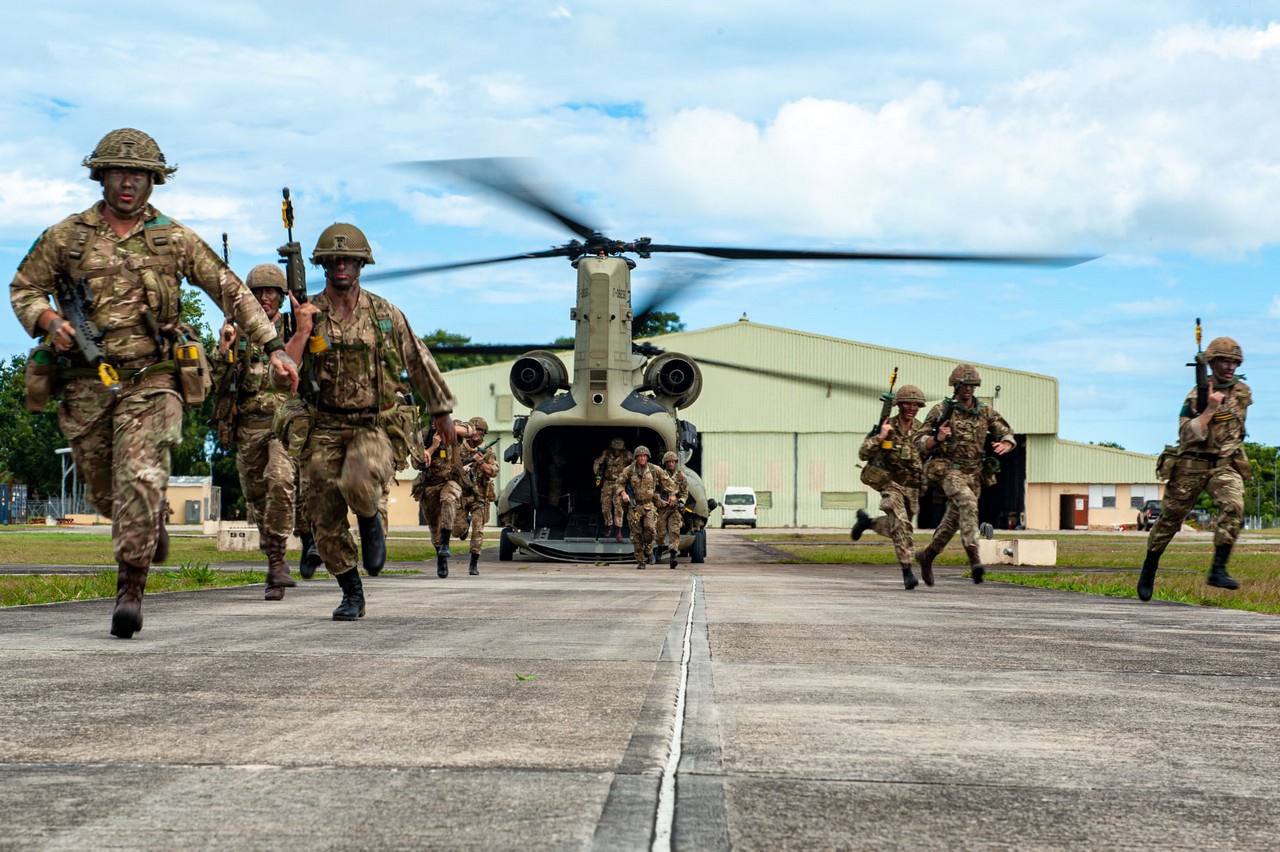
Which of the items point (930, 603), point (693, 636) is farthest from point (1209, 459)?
point (693, 636)

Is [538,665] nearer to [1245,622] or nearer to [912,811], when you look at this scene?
[912,811]

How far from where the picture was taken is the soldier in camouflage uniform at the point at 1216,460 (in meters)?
11.2

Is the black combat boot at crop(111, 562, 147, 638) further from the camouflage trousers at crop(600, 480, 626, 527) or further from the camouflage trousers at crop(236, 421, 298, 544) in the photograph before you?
the camouflage trousers at crop(600, 480, 626, 527)

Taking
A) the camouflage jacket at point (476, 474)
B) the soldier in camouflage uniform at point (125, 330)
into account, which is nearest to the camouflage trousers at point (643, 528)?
the camouflage jacket at point (476, 474)

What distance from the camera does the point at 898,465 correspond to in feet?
46.3

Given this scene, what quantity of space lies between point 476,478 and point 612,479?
4386 mm

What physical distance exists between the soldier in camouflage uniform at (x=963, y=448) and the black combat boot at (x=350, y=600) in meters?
7.40

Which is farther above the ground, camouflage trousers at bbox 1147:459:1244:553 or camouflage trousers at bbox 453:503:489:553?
camouflage trousers at bbox 1147:459:1244:553

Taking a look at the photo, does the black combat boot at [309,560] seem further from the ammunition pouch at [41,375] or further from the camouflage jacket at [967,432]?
the camouflage jacket at [967,432]

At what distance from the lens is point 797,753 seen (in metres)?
3.28

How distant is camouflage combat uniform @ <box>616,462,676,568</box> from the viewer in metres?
19.4

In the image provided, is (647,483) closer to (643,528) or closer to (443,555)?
(643,528)

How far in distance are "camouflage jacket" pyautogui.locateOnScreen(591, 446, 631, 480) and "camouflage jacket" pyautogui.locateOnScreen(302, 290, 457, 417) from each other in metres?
13.5

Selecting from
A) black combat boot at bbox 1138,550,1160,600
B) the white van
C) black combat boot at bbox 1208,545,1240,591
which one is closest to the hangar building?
the white van
